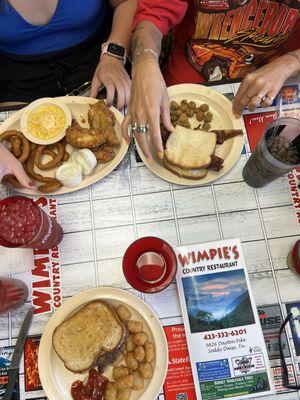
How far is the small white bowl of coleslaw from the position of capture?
146 centimetres

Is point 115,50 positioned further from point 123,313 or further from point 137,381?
point 137,381

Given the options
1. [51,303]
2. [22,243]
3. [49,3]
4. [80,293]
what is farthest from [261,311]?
[49,3]

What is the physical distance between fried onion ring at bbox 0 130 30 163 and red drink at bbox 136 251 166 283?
0.63 m

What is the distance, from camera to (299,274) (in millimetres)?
1275

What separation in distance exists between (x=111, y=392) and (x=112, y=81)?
47.4 inches

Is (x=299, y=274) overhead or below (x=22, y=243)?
below

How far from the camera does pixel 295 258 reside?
126 centimetres

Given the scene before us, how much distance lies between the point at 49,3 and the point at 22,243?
1.07 meters

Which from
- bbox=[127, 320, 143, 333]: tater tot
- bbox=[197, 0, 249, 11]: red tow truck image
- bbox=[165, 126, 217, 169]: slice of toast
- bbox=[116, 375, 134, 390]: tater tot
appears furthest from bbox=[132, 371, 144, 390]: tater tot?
bbox=[197, 0, 249, 11]: red tow truck image

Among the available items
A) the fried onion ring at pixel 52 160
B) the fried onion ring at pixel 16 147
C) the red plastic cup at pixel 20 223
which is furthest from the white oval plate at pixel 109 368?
the fried onion ring at pixel 16 147

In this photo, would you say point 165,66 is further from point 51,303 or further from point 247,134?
point 51,303

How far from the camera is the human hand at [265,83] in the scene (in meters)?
1.39

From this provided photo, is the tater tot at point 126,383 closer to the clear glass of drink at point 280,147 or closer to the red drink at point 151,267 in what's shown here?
the red drink at point 151,267

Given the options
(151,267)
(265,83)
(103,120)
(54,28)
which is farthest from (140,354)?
(54,28)
